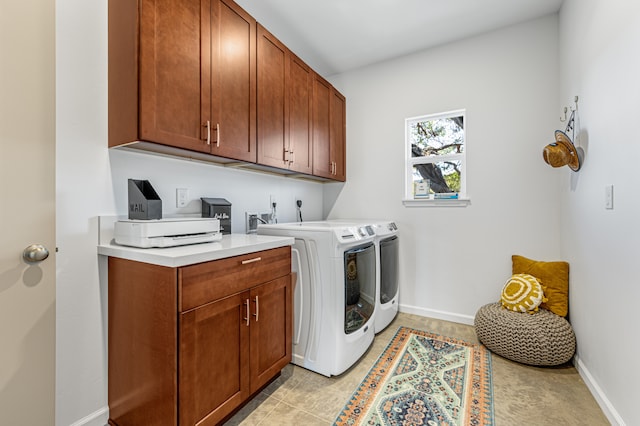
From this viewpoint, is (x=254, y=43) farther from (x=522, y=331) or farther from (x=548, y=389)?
(x=548, y=389)

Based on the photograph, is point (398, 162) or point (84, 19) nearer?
point (84, 19)

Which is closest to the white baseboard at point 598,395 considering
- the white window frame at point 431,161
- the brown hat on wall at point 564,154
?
the brown hat on wall at point 564,154

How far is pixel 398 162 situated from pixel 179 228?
2304mm

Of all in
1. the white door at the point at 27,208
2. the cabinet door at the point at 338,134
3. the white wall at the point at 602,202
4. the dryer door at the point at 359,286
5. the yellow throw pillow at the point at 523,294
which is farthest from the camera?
the cabinet door at the point at 338,134

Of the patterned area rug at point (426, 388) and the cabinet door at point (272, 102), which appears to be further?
the cabinet door at point (272, 102)

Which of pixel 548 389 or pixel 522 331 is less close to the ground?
pixel 522 331

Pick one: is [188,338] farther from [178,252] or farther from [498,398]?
[498,398]

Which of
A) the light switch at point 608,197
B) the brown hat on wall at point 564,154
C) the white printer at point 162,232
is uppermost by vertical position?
the brown hat on wall at point 564,154

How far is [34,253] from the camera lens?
119cm

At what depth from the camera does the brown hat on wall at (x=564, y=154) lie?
75.4 inches

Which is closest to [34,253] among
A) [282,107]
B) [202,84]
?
[202,84]

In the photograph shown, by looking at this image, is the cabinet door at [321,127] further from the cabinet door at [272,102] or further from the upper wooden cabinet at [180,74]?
the upper wooden cabinet at [180,74]

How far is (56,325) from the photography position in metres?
1.33

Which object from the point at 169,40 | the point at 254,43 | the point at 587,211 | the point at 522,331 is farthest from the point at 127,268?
the point at 587,211
